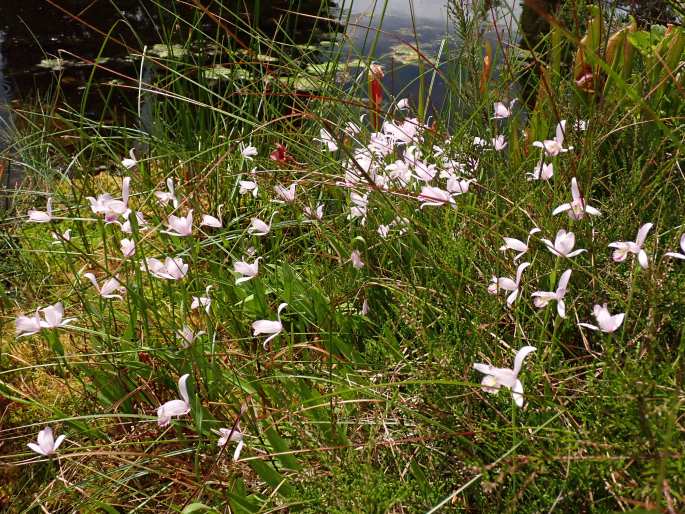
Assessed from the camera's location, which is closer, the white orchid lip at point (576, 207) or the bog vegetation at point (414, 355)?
the bog vegetation at point (414, 355)

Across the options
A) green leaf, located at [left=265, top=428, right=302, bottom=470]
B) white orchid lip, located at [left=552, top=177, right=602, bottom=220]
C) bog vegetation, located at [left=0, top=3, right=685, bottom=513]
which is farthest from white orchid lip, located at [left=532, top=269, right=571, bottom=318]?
green leaf, located at [left=265, top=428, right=302, bottom=470]

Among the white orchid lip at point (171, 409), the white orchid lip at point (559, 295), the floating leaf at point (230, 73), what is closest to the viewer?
the white orchid lip at point (559, 295)

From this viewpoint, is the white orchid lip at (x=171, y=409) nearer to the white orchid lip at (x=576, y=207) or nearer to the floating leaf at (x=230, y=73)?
the white orchid lip at (x=576, y=207)

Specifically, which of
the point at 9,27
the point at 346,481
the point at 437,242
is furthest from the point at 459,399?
the point at 9,27

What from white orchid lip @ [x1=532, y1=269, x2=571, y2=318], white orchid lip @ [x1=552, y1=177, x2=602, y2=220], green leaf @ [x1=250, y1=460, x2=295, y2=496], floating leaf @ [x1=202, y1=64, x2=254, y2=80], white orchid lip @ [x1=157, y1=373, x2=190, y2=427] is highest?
white orchid lip @ [x1=552, y1=177, x2=602, y2=220]

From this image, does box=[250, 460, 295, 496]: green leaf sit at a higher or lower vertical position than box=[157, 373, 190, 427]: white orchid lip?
lower

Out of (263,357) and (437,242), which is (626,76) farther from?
(263,357)

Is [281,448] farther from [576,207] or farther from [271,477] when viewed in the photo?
[576,207]

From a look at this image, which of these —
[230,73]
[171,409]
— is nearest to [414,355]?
[171,409]

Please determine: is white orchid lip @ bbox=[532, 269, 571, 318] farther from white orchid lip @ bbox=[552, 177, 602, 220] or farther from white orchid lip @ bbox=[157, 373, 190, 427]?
white orchid lip @ bbox=[157, 373, 190, 427]

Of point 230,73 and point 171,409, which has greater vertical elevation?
point 230,73

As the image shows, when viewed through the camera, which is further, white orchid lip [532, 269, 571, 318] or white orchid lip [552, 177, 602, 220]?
white orchid lip [552, 177, 602, 220]

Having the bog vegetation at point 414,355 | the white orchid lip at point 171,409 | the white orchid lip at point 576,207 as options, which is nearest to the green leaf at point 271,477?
the bog vegetation at point 414,355

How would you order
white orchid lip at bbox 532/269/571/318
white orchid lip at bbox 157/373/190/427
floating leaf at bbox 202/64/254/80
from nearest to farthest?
white orchid lip at bbox 532/269/571/318 < white orchid lip at bbox 157/373/190/427 < floating leaf at bbox 202/64/254/80
